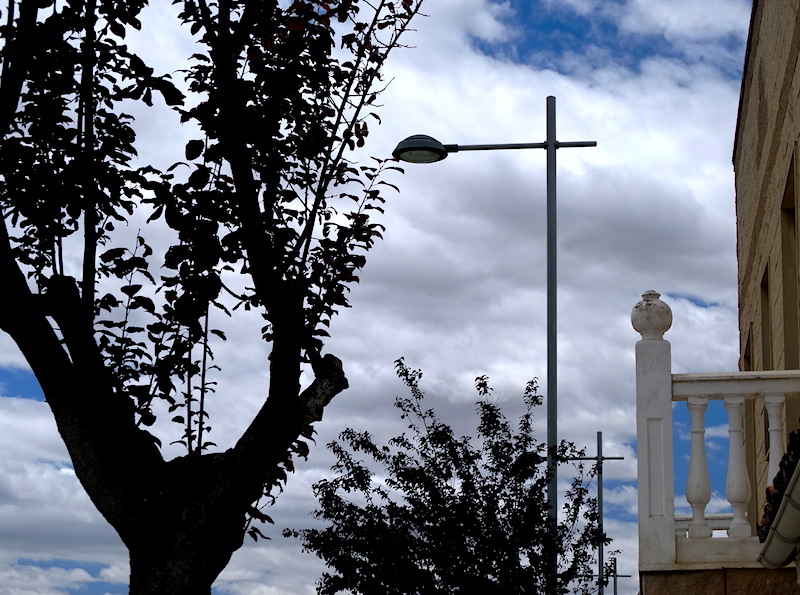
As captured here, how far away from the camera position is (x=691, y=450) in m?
8.21

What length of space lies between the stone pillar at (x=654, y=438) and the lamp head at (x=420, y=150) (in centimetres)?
531

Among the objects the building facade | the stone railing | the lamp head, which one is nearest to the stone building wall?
the building facade

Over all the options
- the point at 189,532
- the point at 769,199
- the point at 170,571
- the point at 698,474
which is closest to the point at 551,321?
the point at 769,199

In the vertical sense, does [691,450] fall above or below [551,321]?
below

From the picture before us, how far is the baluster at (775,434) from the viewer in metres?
8.01

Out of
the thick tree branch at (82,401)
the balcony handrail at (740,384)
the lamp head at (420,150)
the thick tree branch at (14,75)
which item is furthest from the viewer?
the lamp head at (420,150)

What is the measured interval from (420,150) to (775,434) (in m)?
6.09

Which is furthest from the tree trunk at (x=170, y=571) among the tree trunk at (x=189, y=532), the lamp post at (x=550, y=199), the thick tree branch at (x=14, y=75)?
the lamp post at (x=550, y=199)

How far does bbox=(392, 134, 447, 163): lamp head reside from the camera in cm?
1324

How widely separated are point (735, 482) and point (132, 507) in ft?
12.3

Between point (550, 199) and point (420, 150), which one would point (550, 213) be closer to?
point (550, 199)

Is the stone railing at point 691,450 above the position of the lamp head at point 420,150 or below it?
below

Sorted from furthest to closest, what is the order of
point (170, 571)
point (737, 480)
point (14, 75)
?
1. point (737, 480)
2. point (14, 75)
3. point (170, 571)

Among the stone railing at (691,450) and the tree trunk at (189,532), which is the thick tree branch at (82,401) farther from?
the stone railing at (691,450)
